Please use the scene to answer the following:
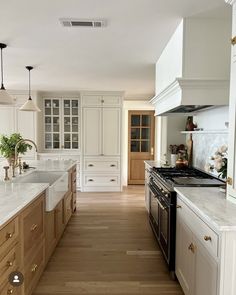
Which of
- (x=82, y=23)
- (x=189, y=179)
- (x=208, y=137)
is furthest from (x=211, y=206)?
(x=82, y=23)

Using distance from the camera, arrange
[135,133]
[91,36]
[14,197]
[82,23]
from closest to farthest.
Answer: [14,197] → [82,23] → [91,36] → [135,133]

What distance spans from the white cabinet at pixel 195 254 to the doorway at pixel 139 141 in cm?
494

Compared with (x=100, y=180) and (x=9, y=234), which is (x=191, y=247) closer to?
(x=9, y=234)

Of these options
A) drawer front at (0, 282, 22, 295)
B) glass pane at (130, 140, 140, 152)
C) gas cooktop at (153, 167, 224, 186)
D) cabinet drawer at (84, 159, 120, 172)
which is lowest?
drawer front at (0, 282, 22, 295)

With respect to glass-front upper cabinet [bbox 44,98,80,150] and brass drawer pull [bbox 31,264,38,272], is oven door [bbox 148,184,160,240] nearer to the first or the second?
brass drawer pull [bbox 31,264,38,272]

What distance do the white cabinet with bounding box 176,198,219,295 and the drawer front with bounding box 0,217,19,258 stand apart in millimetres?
1240

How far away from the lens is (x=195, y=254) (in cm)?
186

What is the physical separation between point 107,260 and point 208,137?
195 centimetres

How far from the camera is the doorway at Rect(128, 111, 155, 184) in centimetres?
725

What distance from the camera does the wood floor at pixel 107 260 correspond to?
94.1 inches

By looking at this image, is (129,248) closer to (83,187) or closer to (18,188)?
(18,188)

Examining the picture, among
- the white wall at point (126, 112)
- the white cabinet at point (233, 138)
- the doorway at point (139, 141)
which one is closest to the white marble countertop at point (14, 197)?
the white cabinet at point (233, 138)

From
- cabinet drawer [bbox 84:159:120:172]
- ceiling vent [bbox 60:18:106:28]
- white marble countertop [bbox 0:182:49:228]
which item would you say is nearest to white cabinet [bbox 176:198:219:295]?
white marble countertop [bbox 0:182:49:228]

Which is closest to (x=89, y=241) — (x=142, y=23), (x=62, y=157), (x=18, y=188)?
(x=18, y=188)
